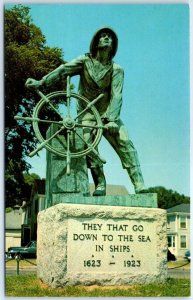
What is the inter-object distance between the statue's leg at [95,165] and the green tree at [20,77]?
6.07m

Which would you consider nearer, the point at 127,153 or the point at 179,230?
the point at 127,153

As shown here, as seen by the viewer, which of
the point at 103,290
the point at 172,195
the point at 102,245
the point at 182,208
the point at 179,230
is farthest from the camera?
the point at 179,230

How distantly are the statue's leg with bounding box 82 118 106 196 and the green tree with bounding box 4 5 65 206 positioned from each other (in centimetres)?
607

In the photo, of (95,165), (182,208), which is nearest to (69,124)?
(95,165)

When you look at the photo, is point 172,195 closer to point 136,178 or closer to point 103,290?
point 136,178

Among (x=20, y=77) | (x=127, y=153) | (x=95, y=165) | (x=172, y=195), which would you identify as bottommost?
(x=172, y=195)

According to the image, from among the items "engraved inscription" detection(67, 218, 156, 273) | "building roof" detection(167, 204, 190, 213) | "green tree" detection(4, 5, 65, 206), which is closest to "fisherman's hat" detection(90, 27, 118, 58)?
"engraved inscription" detection(67, 218, 156, 273)

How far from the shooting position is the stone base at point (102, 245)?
706 cm

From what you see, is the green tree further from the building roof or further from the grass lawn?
the grass lawn

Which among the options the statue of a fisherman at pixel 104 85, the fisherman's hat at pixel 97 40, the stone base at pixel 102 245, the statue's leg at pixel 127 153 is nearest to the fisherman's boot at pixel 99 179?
the statue of a fisherman at pixel 104 85

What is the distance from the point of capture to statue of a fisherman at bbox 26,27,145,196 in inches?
313

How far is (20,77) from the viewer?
14.4 m

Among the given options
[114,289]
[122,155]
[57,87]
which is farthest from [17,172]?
[114,289]

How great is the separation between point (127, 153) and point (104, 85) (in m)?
1.11
